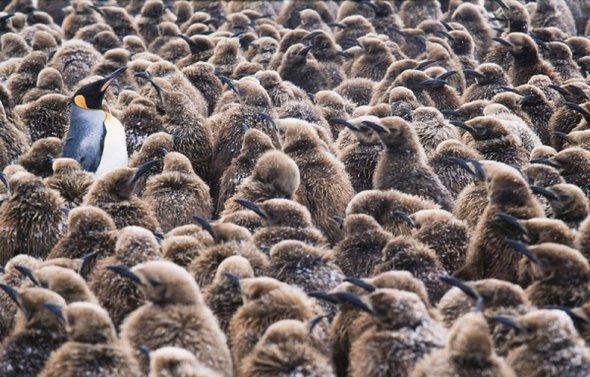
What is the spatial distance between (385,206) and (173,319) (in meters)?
2.34

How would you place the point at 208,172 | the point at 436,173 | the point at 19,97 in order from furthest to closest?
the point at 19,97 < the point at 208,172 < the point at 436,173

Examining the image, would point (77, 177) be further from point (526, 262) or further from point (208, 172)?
point (526, 262)

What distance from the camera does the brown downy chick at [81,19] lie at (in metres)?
14.9

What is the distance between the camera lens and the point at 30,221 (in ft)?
25.1

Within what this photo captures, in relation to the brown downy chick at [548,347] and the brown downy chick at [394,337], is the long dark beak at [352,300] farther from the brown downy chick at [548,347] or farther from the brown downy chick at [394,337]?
the brown downy chick at [548,347]

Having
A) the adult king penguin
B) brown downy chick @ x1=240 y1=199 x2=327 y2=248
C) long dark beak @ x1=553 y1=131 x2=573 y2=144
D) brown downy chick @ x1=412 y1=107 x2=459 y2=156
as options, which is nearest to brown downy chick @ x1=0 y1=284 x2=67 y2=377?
brown downy chick @ x1=240 y1=199 x2=327 y2=248

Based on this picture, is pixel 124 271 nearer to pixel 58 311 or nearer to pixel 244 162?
pixel 58 311

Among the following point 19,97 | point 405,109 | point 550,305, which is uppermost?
point 550,305

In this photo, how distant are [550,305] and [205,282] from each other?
6.18 ft

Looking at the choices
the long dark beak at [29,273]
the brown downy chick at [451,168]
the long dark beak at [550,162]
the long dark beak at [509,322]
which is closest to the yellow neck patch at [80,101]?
the brown downy chick at [451,168]

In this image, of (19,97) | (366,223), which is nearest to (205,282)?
(366,223)

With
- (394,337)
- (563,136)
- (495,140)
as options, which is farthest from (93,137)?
(394,337)

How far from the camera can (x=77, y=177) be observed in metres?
8.37

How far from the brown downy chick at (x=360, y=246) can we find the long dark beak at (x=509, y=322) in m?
1.36
